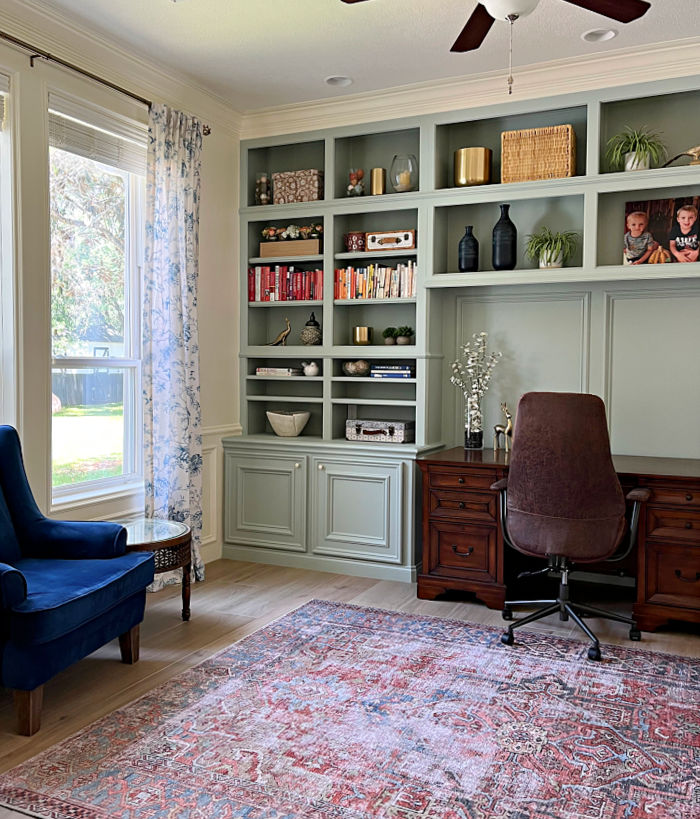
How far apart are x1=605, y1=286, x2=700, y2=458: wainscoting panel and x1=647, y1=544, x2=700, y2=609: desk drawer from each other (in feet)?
2.64

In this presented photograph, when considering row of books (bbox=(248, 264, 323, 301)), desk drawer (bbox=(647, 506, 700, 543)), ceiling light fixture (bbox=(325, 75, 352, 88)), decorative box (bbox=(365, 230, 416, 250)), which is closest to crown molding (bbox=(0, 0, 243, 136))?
ceiling light fixture (bbox=(325, 75, 352, 88))

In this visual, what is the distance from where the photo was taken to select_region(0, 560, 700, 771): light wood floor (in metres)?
2.77

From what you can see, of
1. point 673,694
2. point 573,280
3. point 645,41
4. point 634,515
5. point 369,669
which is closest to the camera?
point 673,694

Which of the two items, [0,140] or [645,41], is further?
[645,41]

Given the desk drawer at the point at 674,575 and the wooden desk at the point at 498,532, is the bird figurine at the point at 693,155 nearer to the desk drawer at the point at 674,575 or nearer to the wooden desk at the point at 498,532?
the wooden desk at the point at 498,532

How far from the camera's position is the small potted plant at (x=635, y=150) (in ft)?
13.2

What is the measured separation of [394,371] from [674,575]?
1968 millimetres

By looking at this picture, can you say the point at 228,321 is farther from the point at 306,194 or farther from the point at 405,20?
the point at 405,20

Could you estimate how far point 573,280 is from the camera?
415 centimetres

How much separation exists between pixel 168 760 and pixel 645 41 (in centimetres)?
391

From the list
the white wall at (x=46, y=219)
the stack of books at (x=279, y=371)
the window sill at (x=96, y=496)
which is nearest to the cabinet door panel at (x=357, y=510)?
the stack of books at (x=279, y=371)

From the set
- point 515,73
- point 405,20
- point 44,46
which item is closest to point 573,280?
point 515,73

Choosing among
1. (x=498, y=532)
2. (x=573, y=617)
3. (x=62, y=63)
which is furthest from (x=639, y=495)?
(x=62, y=63)

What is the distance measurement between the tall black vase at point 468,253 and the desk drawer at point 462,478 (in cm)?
126
